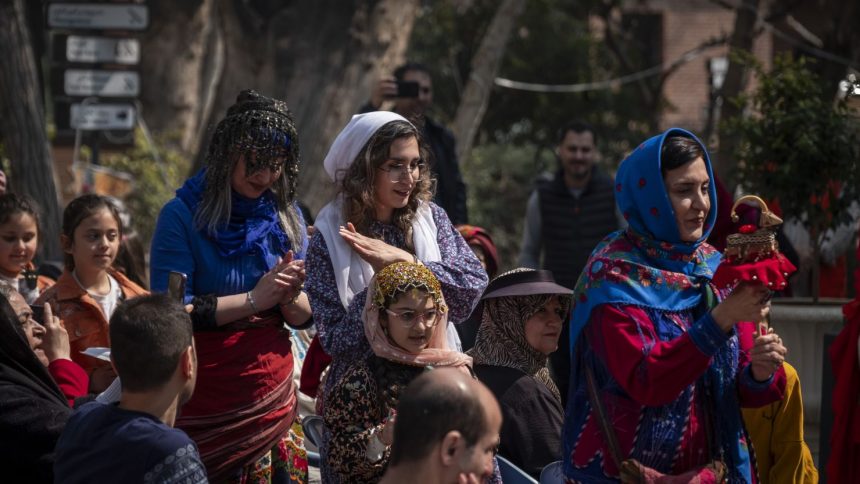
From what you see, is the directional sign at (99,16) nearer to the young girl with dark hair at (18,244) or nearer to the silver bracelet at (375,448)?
the young girl with dark hair at (18,244)

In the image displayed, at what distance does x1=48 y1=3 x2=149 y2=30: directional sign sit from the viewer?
42.1 feet

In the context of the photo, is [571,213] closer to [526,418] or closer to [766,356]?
[526,418]

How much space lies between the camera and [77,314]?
19.6 ft

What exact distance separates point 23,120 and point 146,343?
7.58 metres

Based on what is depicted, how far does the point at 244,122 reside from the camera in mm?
4754

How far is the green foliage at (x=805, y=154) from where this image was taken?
7539 mm

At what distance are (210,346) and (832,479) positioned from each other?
7.66ft

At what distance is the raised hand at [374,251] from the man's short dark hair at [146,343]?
2.69 ft

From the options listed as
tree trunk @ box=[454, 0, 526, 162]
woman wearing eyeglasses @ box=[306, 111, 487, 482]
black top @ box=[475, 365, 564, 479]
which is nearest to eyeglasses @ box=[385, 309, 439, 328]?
woman wearing eyeglasses @ box=[306, 111, 487, 482]

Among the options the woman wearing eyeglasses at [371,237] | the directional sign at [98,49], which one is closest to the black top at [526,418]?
the woman wearing eyeglasses at [371,237]

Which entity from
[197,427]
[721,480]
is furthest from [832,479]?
[197,427]

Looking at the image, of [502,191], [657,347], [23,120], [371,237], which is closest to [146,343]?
[371,237]

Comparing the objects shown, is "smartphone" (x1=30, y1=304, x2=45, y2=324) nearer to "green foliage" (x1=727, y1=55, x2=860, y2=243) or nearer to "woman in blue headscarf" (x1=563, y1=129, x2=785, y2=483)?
"woman in blue headscarf" (x1=563, y1=129, x2=785, y2=483)

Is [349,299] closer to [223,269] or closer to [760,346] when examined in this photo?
[223,269]
